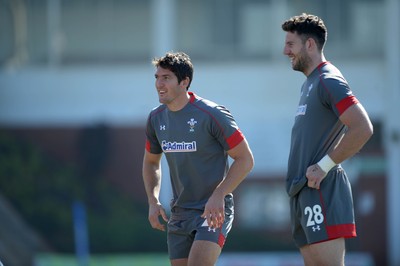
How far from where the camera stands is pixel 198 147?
6.98 meters

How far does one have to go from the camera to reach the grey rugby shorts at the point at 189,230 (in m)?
6.85

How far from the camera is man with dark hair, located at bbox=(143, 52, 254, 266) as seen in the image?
6922 millimetres

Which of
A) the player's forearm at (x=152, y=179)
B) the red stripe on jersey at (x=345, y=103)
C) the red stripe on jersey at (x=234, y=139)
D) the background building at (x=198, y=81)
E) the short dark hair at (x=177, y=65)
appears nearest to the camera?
the red stripe on jersey at (x=345, y=103)

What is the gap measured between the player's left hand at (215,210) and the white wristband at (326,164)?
781mm

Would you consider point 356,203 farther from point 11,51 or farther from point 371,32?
point 11,51

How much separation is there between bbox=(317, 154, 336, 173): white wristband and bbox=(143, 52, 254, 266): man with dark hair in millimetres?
717

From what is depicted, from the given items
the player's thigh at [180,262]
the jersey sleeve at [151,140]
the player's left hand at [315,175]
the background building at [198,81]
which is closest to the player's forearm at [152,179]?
the jersey sleeve at [151,140]

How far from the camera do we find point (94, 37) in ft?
101

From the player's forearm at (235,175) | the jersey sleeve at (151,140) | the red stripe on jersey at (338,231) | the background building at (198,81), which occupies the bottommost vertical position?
the background building at (198,81)

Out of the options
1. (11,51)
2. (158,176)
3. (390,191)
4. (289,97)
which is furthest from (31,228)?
(158,176)

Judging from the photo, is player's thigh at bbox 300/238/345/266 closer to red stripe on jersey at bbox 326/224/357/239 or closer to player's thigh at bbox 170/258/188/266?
red stripe on jersey at bbox 326/224/357/239

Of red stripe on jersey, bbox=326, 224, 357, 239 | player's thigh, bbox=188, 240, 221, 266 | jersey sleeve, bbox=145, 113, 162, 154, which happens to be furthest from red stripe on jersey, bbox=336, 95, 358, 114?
jersey sleeve, bbox=145, 113, 162, 154

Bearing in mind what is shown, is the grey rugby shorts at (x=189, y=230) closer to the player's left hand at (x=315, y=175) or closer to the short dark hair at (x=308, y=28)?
the player's left hand at (x=315, y=175)

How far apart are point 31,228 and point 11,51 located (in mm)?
6619
